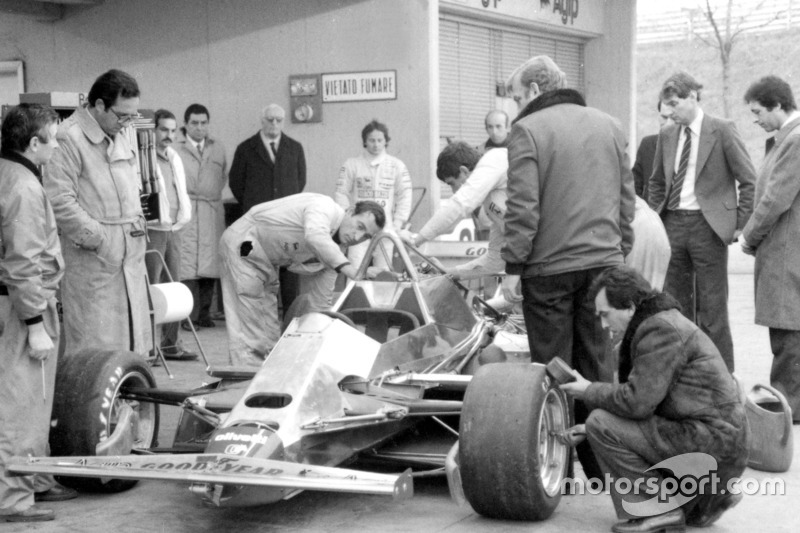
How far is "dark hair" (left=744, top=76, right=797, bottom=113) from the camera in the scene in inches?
283

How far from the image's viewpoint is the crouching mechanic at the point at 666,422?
16.2 feet

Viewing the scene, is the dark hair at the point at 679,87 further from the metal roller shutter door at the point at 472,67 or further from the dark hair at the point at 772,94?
the metal roller shutter door at the point at 472,67

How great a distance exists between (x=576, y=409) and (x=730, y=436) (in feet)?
3.87

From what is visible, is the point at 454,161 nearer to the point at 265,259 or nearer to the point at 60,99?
the point at 265,259

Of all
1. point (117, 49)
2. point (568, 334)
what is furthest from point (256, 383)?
point (117, 49)

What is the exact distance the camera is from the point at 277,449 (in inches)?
194

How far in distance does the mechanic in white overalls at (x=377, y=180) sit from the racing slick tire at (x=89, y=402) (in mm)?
5044

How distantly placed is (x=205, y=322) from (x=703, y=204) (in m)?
5.89

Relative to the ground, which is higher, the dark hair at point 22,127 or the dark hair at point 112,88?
the dark hair at point 112,88

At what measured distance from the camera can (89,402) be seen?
5648 mm

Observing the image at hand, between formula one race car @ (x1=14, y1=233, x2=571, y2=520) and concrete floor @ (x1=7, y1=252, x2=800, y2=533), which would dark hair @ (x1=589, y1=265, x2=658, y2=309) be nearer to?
formula one race car @ (x1=14, y1=233, x2=571, y2=520)

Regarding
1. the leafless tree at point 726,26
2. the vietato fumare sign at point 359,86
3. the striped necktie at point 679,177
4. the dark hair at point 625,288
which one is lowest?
the dark hair at point 625,288

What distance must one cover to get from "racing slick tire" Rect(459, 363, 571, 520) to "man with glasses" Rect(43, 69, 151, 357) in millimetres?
2544

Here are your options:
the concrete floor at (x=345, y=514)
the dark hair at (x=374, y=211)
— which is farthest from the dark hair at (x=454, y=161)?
the concrete floor at (x=345, y=514)
